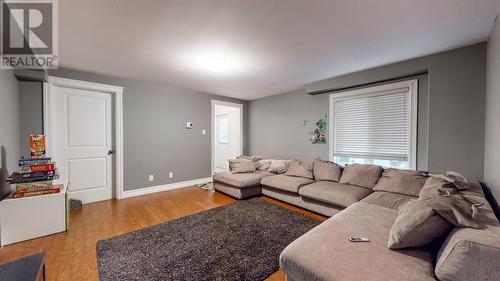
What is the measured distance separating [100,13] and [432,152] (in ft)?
13.5

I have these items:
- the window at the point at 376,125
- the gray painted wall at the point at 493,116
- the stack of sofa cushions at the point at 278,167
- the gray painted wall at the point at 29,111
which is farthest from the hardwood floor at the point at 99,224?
the gray painted wall at the point at 493,116

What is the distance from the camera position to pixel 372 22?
6.09 feet

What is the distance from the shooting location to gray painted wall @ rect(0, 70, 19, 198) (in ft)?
7.30

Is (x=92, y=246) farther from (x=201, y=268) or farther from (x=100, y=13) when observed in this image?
(x=100, y=13)

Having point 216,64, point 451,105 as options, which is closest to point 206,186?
point 216,64

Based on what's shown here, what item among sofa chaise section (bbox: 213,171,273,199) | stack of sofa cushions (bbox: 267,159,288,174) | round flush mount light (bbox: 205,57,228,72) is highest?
round flush mount light (bbox: 205,57,228,72)

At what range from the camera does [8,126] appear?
2.39 metres

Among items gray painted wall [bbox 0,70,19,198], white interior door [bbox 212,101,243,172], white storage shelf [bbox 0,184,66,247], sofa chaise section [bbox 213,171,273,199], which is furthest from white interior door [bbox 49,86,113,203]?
white interior door [bbox 212,101,243,172]

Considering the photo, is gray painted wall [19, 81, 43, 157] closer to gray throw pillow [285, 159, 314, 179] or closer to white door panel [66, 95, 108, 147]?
white door panel [66, 95, 108, 147]

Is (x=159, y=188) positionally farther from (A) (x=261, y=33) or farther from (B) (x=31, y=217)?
(A) (x=261, y=33)

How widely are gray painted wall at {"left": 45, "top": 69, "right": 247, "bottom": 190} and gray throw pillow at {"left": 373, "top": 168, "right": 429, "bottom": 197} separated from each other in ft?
12.3

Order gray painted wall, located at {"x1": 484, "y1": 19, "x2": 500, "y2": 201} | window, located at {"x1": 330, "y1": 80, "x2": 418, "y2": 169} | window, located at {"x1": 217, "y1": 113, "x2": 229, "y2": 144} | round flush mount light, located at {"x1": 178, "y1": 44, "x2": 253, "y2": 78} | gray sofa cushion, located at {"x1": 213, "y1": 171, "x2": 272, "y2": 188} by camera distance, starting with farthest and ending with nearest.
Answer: window, located at {"x1": 217, "y1": 113, "x2": 229, "y2": 144} → gray sofa cushion, located at {"x1": 213, "y1": 171, "x2": 272, "y2": 188} → window, located at {"x1": 330, "y1": 80, "x2": 418, "y2": 169} → round flush mount light, located at {"x1": 178, "y1": 44, "x2": 253, "y2": 78} → gray painted wall, located at {"x1": 484, "y1": 19, "x2": 500, "y2": 201}

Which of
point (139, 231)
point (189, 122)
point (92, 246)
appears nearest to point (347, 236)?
point (139, 231)

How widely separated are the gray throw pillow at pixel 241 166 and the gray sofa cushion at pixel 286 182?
56cm
